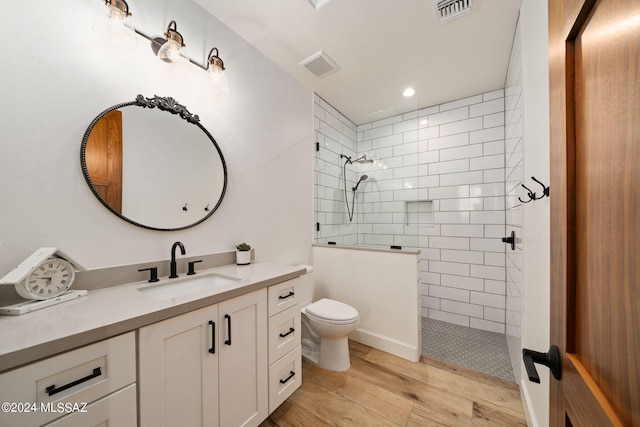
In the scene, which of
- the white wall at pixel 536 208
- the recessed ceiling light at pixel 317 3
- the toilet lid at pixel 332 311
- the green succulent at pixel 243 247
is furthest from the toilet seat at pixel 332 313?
the recessed ceiling light at pixel 317 3

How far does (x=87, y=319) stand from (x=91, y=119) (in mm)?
935

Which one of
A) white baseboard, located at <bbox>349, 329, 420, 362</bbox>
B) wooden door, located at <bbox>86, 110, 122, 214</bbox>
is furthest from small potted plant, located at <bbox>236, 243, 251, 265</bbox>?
white baseboard, located at <bbox>349, 329, 420, 362</bbox>

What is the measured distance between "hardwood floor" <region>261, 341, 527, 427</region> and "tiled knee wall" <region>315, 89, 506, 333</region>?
1012mm

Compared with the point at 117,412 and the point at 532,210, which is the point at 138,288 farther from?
the point at 532,210

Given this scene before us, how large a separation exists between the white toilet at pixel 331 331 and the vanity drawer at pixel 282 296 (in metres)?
0.41

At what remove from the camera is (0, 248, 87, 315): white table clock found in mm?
816

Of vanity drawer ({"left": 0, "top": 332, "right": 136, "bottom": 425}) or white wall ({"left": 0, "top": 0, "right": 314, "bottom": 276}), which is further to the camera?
white wall ({"left": 0, "top": 0, "right": 314, "bottom": 276})

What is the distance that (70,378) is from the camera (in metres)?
0.68

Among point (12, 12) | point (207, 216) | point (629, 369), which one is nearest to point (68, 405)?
point (207, 216)

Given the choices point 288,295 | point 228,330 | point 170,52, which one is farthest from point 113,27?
point 288,295

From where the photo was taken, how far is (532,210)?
50.0 inches

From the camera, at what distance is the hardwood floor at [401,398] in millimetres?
1384

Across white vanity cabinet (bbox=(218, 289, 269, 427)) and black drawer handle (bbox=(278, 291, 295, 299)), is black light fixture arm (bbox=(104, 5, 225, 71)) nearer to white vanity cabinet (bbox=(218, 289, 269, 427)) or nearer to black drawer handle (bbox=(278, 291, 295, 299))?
white vanity cabinet (bbox=(218, 289, 269, 427))

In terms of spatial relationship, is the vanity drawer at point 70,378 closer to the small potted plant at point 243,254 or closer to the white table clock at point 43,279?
the white table clock at point 43,279
